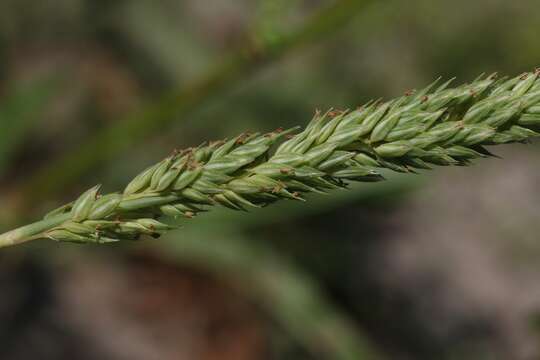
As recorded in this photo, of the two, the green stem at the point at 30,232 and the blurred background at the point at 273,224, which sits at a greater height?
the blurred background at the point at 273,224

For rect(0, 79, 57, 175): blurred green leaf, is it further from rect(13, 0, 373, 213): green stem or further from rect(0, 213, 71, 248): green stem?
rect(0, 213, 71, 248): green stem

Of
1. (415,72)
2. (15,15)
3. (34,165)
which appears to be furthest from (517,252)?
(15,15)

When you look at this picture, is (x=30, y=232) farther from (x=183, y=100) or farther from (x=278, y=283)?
(x=278, y=283)

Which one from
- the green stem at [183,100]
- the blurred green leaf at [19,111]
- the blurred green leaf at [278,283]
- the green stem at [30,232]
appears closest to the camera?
the green stem at [30,232]

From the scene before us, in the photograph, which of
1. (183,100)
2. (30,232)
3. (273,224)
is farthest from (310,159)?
(273,224)

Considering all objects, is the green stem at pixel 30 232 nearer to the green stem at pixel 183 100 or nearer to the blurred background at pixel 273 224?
the green stem at pixel 183 100

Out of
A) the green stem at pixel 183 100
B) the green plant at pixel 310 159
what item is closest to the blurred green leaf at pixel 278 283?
the green stem at pixel 183 100
